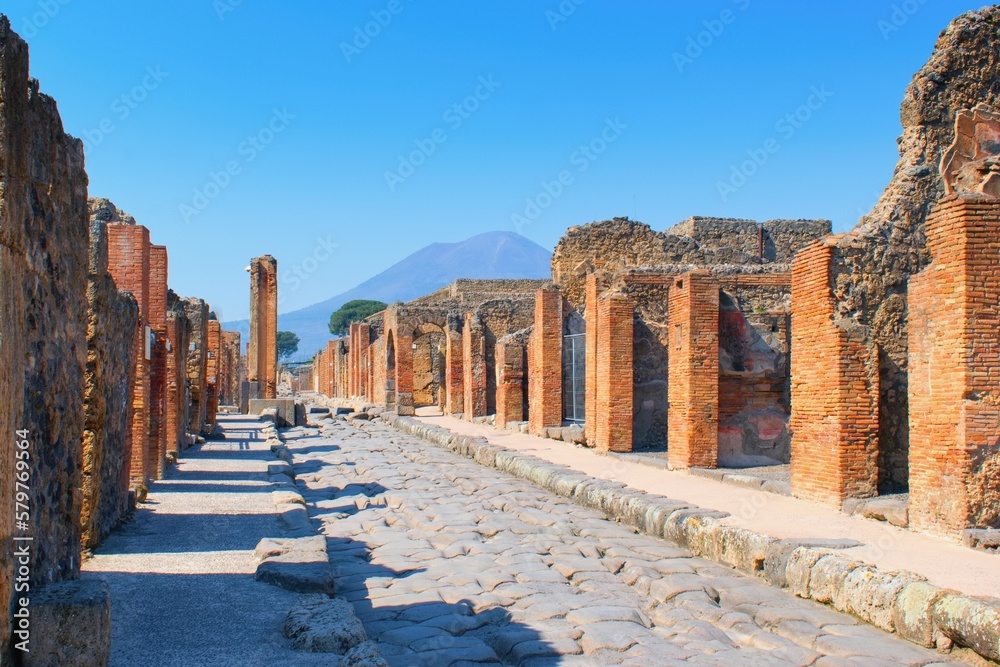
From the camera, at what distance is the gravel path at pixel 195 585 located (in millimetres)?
4090

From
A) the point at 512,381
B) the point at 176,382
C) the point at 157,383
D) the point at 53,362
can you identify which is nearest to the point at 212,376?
the point at 512,381

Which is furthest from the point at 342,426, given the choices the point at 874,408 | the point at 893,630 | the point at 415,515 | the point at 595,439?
the point at 893,630

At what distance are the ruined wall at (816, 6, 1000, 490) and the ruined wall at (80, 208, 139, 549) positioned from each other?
661cm

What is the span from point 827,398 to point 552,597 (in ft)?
12.9

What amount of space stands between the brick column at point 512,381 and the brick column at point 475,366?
292 cm

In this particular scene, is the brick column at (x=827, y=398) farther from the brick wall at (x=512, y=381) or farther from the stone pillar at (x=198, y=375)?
the stone pillar at (x=198, y=375)

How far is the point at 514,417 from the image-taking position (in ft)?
70.0

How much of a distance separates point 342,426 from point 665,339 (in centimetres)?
1382

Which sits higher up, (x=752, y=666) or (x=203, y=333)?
(x=203, y=333)

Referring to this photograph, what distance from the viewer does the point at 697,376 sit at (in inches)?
472

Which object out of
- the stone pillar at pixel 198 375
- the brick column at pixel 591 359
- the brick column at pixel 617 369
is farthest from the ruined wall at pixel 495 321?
the brick column at pixel 617 369

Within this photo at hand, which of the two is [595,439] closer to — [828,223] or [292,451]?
[292,451]

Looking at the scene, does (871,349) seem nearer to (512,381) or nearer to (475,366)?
(512,381)

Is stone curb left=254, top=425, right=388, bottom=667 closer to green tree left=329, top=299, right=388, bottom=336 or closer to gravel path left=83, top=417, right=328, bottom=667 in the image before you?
gravel path left=83, top=417, right=328, bottom=667
